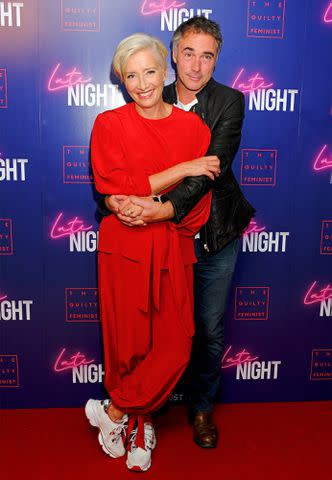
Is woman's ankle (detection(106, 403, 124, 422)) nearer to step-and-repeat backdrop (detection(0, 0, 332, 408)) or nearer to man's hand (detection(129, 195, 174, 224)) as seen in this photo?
step-and-repeat backdrop (detection(0, 0, 332, 408))

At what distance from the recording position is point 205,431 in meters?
2.47

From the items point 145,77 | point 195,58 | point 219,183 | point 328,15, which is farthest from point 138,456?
point 328,15

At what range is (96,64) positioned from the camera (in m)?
2.48

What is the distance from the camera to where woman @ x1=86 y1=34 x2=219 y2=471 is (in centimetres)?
199

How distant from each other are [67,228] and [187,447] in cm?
119

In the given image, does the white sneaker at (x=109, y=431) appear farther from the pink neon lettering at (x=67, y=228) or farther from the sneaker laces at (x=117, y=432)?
the pink neon lettering at (x=67, y=228)

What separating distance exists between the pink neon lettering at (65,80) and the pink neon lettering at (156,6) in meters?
0.41

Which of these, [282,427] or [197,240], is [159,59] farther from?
[282,427]

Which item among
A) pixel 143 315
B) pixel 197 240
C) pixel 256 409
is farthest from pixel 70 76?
pixel 256 409

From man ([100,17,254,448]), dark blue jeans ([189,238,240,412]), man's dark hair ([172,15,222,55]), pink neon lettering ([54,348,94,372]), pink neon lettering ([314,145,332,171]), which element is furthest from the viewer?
pink neon lettering ([54,348,94,372])

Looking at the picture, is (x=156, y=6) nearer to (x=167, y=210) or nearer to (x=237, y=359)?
(x=167, y=210)

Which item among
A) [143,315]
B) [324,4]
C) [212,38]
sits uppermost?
[324,4]

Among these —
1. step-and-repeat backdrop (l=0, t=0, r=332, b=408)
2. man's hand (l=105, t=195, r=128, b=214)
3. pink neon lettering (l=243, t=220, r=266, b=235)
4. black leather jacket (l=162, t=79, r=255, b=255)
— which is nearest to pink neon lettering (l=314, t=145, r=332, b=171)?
step-and-repeat backdrop (l=0, t=0, r=332, b=408)

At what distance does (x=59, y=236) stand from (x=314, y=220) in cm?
130
